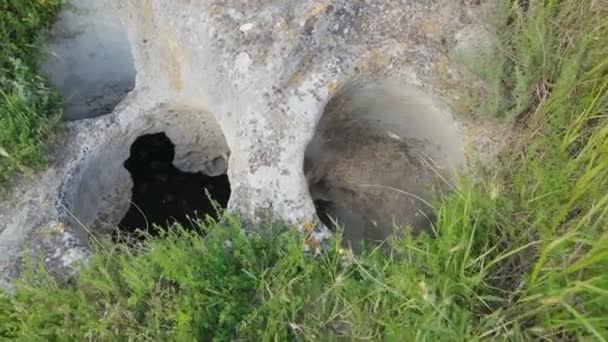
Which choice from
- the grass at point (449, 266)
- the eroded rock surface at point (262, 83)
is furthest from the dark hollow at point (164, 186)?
the grass at point (449, 266)

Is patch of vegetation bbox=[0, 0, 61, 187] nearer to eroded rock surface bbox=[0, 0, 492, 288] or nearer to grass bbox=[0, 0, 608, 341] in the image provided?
eroded rock surface bbox=[0, 0, 492, 288]

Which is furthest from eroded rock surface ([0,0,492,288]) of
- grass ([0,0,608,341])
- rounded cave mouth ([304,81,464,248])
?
grass ([0,0,608,341])

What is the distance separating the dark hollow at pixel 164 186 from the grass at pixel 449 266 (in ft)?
3.59

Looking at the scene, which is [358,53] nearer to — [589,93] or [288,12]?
[288,12]

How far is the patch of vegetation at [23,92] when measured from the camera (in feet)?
9.24

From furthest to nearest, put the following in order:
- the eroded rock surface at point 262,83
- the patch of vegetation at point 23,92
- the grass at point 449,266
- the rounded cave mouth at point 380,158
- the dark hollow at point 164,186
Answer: the dark hollow at point 164,186 → the rounded cave mouth at point 380,158 → the patch of vegetation at point 23,92 → the eroded rock surface at point 262,83 → the grass at point 449,266

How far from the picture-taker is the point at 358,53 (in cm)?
277

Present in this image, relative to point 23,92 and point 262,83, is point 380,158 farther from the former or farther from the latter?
point 23,92

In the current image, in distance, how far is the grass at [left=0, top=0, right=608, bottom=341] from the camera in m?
2.01

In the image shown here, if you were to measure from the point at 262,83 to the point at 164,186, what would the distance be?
4.40 feet

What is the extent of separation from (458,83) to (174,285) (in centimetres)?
142

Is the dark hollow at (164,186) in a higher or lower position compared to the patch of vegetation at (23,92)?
lower

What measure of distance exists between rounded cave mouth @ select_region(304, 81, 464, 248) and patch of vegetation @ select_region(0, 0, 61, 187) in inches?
51.0

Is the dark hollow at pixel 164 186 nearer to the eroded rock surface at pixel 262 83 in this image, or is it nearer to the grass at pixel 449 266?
the eroded rock surface at pixel 262 83
